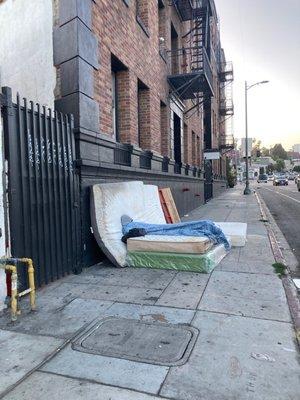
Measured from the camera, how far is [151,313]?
420 centimetres

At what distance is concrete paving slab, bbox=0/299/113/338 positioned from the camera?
3760 mm

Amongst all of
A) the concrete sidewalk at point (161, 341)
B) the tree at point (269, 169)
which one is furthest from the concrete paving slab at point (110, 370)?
the tree at point (269, 169)

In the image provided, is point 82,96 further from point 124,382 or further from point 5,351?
point 124,382

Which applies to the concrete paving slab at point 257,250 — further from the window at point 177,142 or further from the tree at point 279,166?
the tree at point 279,166

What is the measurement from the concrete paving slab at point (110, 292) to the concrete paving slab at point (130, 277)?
0.19m

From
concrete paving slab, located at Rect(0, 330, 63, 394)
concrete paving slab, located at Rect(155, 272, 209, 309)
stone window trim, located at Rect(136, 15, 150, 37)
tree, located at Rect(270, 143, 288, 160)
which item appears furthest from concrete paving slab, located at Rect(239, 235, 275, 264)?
tree, located at Rect(270, 143, 288, 160)

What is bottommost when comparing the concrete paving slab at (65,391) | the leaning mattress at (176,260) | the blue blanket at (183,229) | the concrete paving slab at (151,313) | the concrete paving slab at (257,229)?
the concrete paving slab at (257,229)

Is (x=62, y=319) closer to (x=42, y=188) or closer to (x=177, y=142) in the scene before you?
(x=42, y=188)

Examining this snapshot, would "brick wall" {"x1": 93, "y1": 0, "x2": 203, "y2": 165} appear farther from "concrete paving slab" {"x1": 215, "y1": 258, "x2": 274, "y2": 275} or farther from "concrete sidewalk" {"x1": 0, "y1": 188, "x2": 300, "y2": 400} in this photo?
"concrete sidewalk" {"x1": 0, "y1": 188, "x2": 300, "y2": 400}

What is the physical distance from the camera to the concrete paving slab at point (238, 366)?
267 cm

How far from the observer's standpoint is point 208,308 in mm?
4340

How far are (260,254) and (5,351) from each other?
5357 millimetres

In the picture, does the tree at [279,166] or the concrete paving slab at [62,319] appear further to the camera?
the tree at [279,166]

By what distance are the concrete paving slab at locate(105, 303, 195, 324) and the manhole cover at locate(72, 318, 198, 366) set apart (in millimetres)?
131
